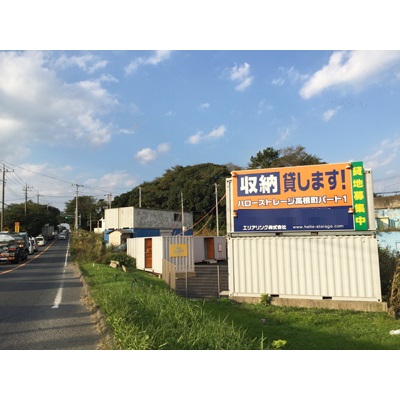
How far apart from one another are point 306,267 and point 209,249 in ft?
50.5

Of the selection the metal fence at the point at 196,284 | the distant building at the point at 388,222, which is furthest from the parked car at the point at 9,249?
the distant building at the point at 388,222

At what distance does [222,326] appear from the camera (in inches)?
207

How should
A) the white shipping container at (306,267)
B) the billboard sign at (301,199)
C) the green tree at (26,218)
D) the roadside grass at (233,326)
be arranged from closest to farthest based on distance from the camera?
1. the roadside grass at (233,326)
2. the white shipping container at (306,267)
3. the billboard sign at (301,199)
4. the green tree at (26,218)

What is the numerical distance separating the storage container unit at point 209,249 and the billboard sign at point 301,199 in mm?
13260

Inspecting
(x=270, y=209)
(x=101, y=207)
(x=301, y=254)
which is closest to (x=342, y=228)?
(x=301, y=254)

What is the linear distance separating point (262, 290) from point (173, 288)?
3.74m

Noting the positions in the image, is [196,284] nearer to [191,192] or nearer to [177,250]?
[177,250]

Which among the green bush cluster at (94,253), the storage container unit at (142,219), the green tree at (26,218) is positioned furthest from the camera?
the green tree at (26,218)

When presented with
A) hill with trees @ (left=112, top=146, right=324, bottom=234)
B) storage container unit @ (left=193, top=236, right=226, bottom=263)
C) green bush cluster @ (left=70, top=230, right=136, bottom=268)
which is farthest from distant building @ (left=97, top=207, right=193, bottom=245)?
green bush cluster @ (left=70, top=230, right=136, bottom=268)

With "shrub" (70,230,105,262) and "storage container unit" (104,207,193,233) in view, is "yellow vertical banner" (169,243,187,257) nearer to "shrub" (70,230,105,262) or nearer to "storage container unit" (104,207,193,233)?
"shrub" (70,230,105,262)

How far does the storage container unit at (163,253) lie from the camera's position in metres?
18.4

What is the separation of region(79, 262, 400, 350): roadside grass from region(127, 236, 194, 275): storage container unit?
760 centimetres

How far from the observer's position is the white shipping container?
393 inches

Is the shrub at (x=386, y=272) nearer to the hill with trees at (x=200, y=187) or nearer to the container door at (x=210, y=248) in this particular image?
the container door at (x=210, y=248)
